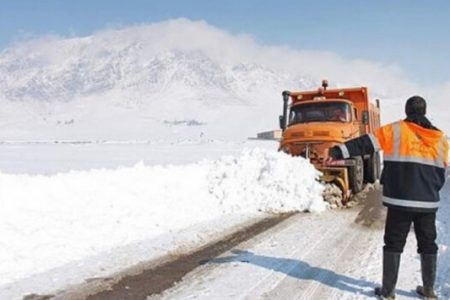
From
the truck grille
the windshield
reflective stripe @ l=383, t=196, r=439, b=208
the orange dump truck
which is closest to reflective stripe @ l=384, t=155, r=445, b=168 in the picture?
reflective stripe @ l=383, t=196, r=439, b=208

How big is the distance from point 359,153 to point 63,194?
5.38 meters

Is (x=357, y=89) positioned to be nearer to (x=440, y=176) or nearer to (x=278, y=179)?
(x=278, y=179)

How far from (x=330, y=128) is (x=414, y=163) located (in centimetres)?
759

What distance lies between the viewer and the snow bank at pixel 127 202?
7.28 meters

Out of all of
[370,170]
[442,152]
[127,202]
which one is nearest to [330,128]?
[370,170]

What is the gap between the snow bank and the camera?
7278mm

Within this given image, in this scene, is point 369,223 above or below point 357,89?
below

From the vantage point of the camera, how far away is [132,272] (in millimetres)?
6195

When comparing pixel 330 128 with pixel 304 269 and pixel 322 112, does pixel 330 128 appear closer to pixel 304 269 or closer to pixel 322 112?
pixel 322 112

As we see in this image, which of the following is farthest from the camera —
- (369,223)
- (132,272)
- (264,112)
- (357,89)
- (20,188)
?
(264,112)

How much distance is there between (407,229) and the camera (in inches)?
197

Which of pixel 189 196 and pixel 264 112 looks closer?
pixel 189 196

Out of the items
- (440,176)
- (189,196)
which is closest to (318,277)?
(440,176)

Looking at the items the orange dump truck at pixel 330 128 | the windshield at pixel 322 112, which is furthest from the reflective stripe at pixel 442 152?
the windshield at pixel 322 112
